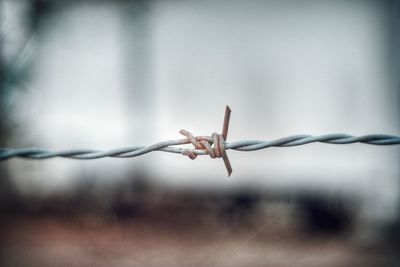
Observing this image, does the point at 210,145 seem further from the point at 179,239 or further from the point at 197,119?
the point at 197,119

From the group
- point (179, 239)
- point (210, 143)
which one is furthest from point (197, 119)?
point (210, 143)

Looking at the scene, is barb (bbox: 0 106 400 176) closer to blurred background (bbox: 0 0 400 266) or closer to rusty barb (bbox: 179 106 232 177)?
rusty barb (bbox: 179 106 232 177)

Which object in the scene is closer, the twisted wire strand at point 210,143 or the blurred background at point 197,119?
the twisted wire strand at point 210,143

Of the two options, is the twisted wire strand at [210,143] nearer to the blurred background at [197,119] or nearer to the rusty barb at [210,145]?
the rusty barb at [210,145]

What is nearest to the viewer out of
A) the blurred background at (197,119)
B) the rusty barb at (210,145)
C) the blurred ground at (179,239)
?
the rusty barb at (210,145)

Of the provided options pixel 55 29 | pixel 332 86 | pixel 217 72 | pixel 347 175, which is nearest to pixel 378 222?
pixel 347 175

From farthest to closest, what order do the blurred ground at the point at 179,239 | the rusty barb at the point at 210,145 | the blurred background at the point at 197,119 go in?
the blurred background at the point at 197,119 → the blurred ground at the point at 179,239 → the rusty barb at the point at 210,145

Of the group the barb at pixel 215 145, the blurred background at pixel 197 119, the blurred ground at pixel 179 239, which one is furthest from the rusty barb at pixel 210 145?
the blurred background at pixel 197 119

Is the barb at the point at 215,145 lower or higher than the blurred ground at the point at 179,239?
higher

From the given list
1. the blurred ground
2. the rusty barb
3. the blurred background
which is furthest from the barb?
the blurred background
